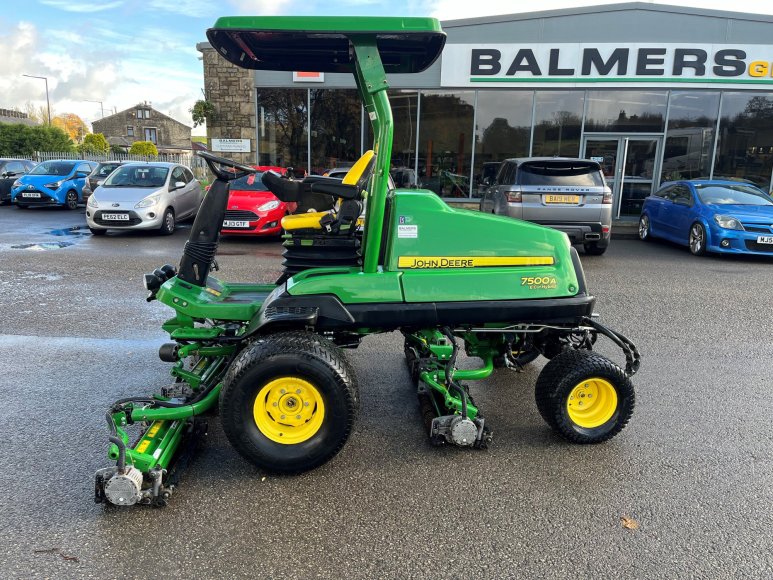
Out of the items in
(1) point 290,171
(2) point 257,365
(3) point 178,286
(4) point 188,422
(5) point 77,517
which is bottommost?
(5) point 77,517

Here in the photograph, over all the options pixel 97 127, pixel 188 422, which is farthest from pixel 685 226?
pixel 97 127

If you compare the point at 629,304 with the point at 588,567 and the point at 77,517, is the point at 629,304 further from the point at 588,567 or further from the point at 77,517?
the point at 77,517

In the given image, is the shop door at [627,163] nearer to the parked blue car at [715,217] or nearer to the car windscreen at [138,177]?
the parked blue car at [715,217]

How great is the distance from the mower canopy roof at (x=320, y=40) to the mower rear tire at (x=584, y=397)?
2176 mm

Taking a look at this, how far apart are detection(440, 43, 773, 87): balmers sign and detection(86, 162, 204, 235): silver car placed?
7604 mm

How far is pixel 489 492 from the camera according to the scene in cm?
310

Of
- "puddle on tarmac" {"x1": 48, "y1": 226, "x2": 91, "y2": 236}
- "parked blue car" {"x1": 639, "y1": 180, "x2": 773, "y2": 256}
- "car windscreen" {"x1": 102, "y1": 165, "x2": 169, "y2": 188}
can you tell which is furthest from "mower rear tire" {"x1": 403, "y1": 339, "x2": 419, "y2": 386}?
"puddle on tarmac" {"x1": 48, "y1": 226, "x2": 91, "y2": 236}

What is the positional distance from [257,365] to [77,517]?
1128 millimetres

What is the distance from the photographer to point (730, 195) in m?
11.1

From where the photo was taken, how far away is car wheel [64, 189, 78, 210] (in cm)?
1711

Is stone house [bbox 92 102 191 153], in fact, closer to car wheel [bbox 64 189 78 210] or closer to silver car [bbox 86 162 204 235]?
car wheel [bbox 64 189 78 210]

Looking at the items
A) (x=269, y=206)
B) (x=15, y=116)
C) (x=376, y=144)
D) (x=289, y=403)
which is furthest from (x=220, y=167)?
(x=15, y=116)

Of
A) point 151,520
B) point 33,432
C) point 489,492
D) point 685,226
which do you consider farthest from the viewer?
point 685,226

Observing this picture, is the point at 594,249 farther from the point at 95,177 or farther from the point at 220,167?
the point at 95,177
